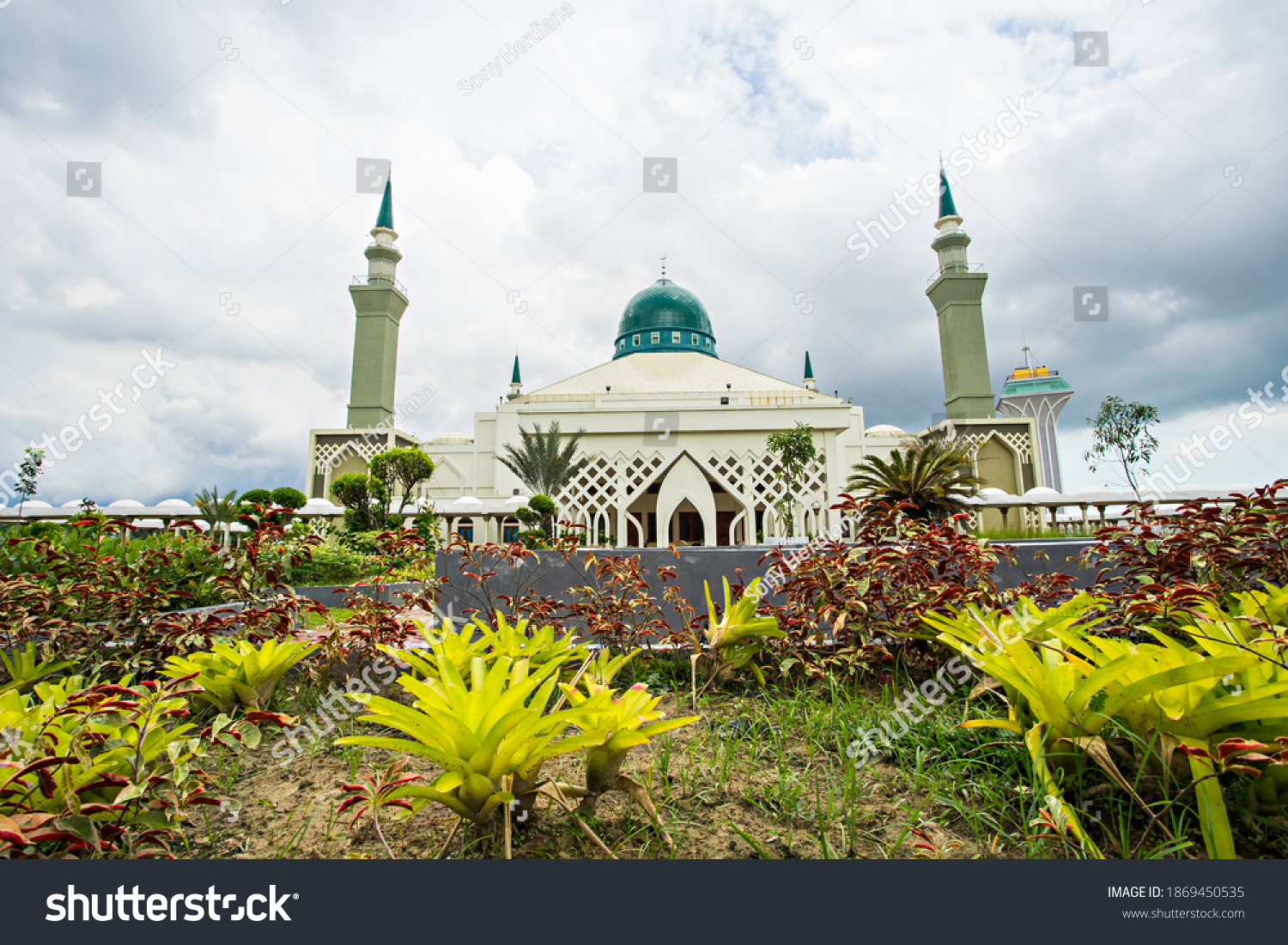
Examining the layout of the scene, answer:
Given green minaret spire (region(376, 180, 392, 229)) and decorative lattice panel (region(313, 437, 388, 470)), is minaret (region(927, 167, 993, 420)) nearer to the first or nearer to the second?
green minaret spire (region(376, 180, 392, 229))

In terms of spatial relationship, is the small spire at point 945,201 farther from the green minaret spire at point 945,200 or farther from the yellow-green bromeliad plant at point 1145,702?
the yellow-green bromeliad plant at point 1145,702

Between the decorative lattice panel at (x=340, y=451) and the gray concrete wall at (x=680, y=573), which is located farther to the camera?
the decorative lattice panel at (x=340, y=451)

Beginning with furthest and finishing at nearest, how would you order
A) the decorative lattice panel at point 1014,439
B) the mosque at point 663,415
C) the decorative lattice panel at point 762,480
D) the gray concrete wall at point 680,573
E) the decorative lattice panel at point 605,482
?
the decorative lattice panel at point 1014,439 < the mosque at point 663,415 < the decorative lattice panel at point 605,482 < the decorative lattice panel at point 762,480 < the gray concrete wall at point 680,573

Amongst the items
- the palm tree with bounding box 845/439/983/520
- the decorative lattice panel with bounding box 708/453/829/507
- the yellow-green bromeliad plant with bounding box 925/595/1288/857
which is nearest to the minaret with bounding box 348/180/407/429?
the decorative lattice panel with bounding box 708/453/829/507

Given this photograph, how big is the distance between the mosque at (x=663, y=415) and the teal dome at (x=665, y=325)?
0.08 metres

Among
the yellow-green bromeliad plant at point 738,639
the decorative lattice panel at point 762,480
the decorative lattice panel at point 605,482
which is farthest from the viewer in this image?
the decorative lattice panel at point 605,482

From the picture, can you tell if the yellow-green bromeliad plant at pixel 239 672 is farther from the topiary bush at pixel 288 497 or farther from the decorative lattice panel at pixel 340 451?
the decorative lattice panel at pixel 340 451

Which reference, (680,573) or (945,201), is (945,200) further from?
(680,573)

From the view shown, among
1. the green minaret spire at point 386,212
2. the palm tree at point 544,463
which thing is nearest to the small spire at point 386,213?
the green minaret spire at point 386,212

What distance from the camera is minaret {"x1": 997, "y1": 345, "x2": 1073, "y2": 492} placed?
121 ft

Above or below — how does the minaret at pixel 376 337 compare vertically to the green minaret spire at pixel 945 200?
below

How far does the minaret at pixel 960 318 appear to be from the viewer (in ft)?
83.0

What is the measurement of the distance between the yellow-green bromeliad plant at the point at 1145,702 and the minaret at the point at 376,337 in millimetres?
26161

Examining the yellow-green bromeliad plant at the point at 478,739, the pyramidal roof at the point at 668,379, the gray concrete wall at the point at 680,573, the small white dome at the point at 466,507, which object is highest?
the pyramidal roof at the point at 668,379
